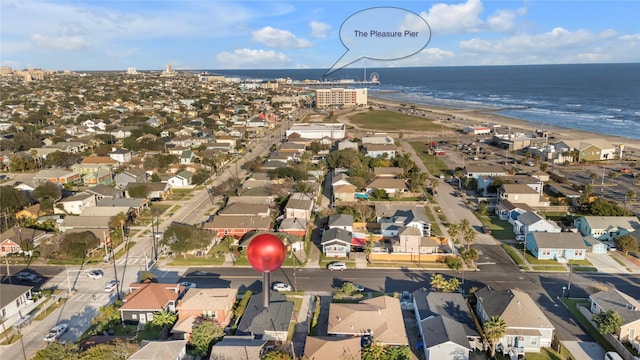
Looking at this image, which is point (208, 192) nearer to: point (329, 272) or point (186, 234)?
point (186, 234)

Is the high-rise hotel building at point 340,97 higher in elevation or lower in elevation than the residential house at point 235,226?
higher

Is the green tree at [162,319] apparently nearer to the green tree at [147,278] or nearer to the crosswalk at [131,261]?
the green tree at [147,278]

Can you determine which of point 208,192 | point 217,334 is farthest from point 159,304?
point 208,192

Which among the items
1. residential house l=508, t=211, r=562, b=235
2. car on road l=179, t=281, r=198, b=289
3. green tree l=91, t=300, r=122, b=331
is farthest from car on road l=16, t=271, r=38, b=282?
residential house l=508, t=211, r=562, b=235

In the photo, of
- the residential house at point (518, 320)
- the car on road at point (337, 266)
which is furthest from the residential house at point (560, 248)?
the car on road at point (337, 266)

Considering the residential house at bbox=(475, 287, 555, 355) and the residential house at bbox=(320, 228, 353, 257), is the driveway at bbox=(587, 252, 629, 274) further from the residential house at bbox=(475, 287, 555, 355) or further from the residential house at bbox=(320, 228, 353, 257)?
the residential house at bbox=(320, 228, 353, 257)

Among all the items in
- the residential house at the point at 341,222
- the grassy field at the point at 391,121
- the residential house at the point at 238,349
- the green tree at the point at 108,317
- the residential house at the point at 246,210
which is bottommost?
the green tree at the point at 108,317

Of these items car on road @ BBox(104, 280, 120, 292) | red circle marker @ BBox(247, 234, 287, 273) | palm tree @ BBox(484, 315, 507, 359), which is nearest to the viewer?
red circle marker @ BBox(247, 234, 287, 273)
